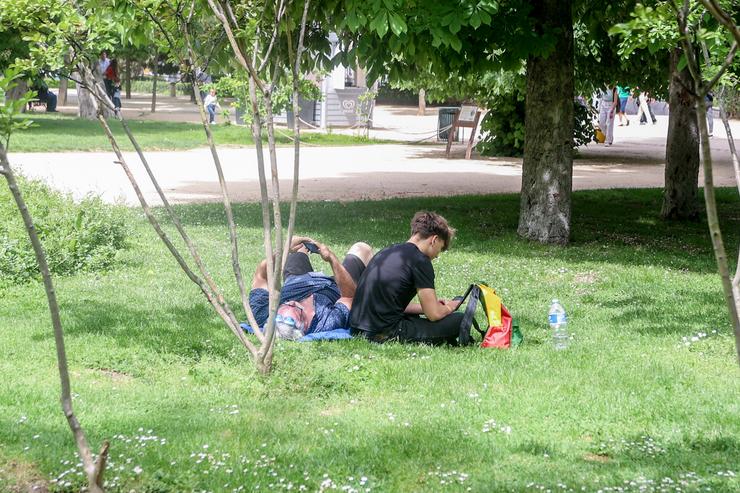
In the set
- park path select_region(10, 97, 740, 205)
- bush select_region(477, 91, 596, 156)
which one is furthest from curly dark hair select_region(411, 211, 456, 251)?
bush select_region(477, 91, 596, 156)

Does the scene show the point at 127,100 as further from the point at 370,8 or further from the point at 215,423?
the point at 215,423

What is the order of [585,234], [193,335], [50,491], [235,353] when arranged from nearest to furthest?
[50,491], [235,353], [193,335], [585,234]

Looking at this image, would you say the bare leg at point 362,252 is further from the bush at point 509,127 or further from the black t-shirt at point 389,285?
the bush at point 509,127

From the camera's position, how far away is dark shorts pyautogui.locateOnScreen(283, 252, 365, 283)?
7590mm

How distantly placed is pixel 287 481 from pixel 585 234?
837 centimetres

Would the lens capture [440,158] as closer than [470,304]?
No

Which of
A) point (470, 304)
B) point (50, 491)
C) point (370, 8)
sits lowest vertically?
point (50, 491)

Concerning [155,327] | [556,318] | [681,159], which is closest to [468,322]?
[556,318]

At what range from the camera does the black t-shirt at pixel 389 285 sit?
691 centimetres

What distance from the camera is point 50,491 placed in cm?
444

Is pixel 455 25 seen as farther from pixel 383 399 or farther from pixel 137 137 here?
pixel 137 137

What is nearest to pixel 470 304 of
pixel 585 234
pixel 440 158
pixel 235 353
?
pixel 235 353

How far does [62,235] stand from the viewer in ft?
31.6

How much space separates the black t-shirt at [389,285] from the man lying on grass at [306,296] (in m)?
0.29
